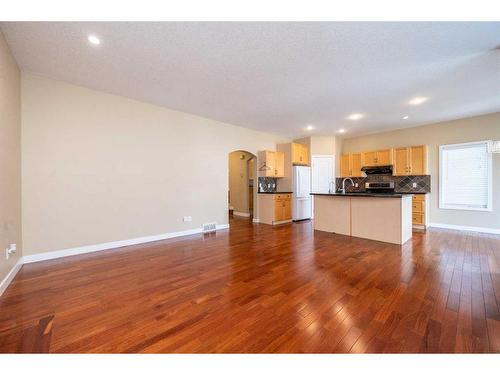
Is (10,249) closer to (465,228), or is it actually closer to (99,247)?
(99,247)

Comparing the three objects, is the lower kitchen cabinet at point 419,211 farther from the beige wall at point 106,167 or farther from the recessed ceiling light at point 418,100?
the beige wall at point 106,167

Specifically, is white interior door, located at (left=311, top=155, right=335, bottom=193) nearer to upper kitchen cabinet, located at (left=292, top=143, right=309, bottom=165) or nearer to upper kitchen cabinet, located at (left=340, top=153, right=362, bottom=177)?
upper kitchen cabinet, located at (left=292, top=143, right=309, bottom=165)

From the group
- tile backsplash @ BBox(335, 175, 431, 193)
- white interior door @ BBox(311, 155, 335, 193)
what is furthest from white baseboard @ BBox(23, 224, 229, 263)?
tile backsplash @ BBox(335, 175, 431, 193)

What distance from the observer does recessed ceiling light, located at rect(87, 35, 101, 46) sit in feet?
7.63

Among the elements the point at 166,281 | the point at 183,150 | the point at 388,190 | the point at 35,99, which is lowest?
the point at 166,281

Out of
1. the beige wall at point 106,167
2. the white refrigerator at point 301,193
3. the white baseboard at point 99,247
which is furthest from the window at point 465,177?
the white baseboard at point 99,247

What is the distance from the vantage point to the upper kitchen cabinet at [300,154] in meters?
6.65

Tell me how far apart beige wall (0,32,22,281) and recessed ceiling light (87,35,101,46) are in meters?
0.88

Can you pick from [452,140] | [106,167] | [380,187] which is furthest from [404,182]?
[106,167]

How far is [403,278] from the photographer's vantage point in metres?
2.50

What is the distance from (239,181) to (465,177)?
6.34 metres
